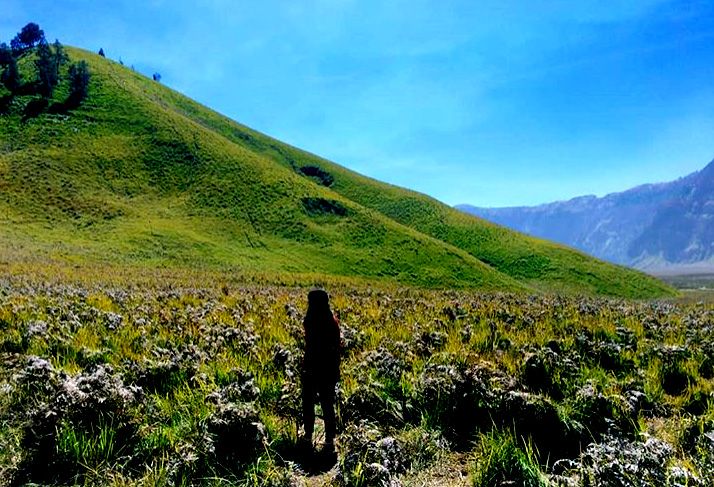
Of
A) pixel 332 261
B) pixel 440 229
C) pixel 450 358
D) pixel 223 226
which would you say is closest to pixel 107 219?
pixel 223 226

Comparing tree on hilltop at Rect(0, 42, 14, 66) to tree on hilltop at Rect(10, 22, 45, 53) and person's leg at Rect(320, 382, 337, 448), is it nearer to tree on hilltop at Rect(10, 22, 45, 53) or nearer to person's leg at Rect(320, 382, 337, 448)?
tree on hilltop at Rect(10, 22, 45, 53)

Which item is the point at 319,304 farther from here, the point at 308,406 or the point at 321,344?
the point at 308,406

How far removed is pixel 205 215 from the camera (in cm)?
8056

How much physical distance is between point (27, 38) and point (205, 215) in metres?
103

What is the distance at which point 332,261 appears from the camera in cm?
7319

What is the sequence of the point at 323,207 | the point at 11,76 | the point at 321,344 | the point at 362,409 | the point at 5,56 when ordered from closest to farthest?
the point at 321,344 → the point at 362,409 → the point at 323,207 → the point at 11,76 → the point at 5,56

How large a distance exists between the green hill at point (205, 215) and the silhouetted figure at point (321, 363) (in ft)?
148

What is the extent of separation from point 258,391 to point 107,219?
234 feet

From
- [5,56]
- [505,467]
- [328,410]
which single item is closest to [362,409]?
[328,410]

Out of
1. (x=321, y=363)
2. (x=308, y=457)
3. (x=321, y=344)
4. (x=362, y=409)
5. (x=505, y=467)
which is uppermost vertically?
(x=321, y=344)

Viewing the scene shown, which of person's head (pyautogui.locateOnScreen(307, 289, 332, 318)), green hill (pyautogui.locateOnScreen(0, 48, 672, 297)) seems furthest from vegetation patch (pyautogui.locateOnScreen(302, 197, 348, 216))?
person's head (pyautogui.locateOnScreen(307, 289, 332, 318))

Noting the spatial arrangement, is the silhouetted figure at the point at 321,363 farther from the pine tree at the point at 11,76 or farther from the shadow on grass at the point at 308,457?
the pine tree at the point at 11,76

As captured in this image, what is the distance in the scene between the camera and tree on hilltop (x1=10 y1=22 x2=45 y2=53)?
135625mm

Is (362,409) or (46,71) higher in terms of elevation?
(46,71)
